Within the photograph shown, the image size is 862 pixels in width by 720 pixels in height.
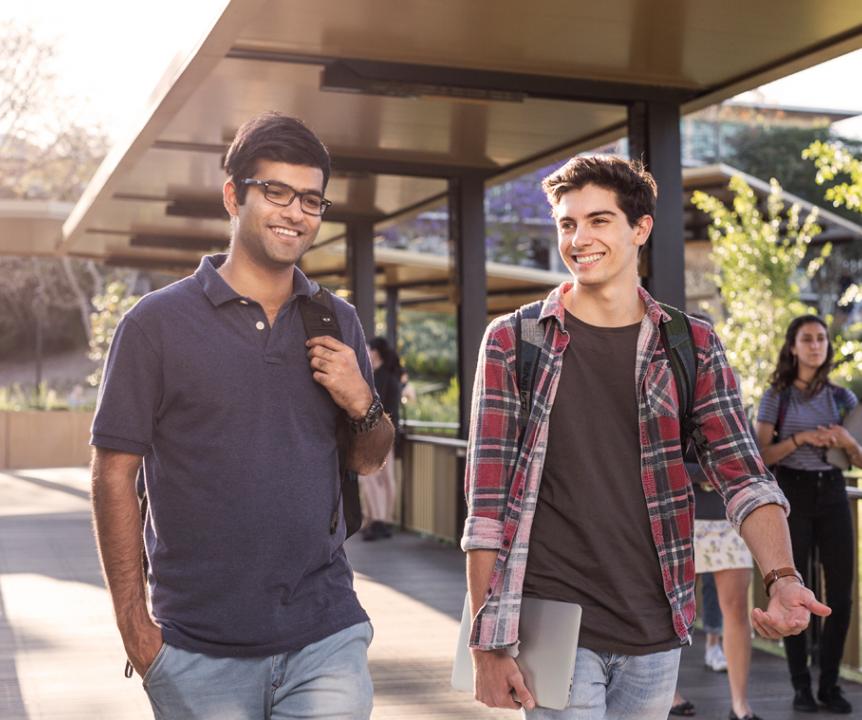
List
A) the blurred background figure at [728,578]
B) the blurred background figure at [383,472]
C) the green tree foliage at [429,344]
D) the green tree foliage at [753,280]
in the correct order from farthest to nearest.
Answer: the green tree foliage at [429,344] < the green tree foliage at [753,280] < the blurred background figure at [383,472] < the blurred background figure at [728,578]

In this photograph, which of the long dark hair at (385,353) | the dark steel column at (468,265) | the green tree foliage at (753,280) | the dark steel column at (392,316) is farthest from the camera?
the green tree foliage at (753,280)

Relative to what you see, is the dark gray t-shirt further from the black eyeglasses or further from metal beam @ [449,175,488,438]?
metal beam @ [449,175,488,438]

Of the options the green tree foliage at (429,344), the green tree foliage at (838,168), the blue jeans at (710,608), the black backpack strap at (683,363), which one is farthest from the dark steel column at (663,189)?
the green tree foliage at (429,344)

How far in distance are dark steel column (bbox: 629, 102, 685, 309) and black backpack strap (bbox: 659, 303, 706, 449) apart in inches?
276

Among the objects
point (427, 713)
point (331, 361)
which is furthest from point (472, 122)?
point (331, 361)

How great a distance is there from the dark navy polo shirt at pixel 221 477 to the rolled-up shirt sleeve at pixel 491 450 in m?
0.35

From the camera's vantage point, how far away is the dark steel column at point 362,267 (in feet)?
62.6

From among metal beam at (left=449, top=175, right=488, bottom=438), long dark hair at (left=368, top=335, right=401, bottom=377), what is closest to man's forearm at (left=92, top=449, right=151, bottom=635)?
long dark hair at (left=368, top=335, right=401, bottom=377)

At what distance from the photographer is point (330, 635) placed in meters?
3.36

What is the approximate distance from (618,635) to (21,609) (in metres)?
8.12

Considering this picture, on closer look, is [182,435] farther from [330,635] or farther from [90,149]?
[90,149]

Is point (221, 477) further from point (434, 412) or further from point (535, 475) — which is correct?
point (434, 412)

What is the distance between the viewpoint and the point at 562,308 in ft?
11.7

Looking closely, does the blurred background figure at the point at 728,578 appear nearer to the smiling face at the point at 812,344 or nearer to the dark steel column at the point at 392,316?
the smiling face at the point at 812,344
